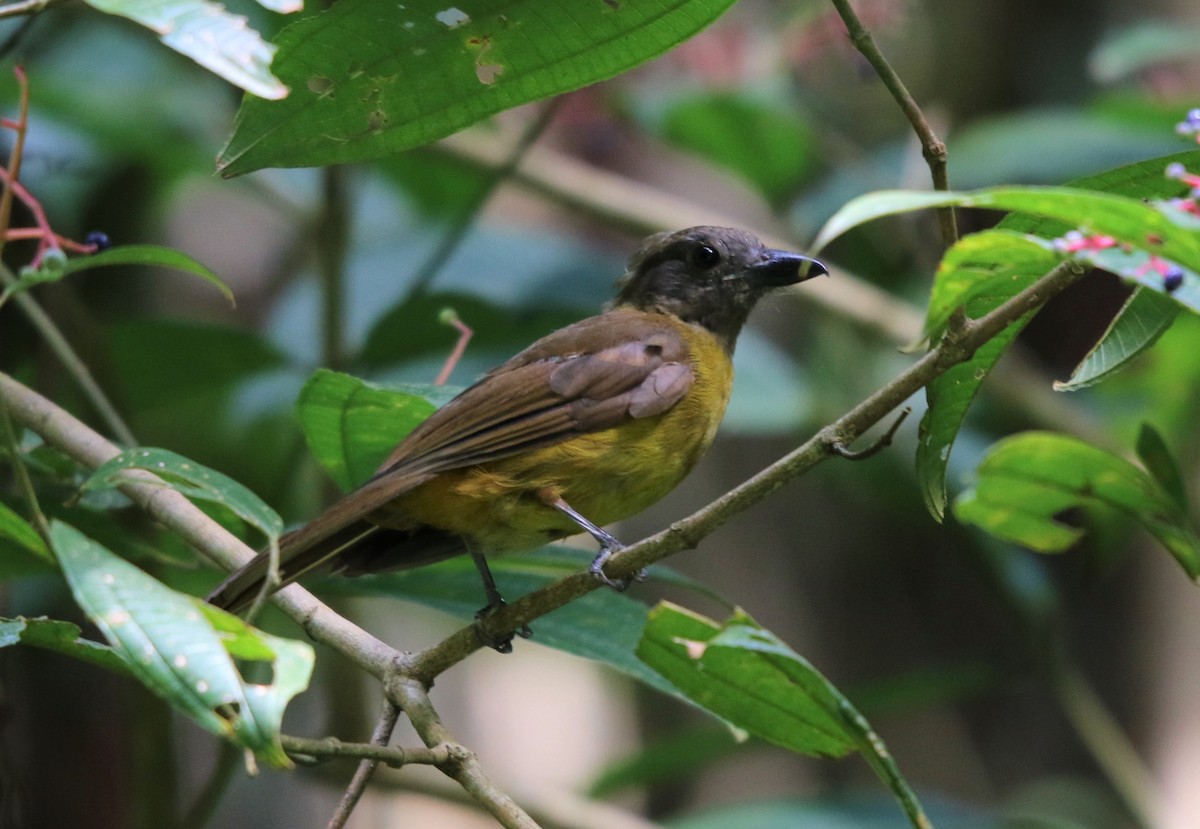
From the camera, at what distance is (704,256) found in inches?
116

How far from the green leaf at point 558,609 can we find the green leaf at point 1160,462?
753 millimetres

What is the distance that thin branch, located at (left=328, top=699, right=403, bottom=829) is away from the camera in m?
1.61

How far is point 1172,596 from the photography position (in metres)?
4.32

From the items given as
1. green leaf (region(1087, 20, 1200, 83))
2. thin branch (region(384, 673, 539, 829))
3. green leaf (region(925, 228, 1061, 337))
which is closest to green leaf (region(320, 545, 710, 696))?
thin branch (region(384, 673, 539, 829))

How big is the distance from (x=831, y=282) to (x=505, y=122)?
135 cm

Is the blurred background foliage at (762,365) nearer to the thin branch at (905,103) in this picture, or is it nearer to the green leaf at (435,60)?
the green leaf at (435,60)

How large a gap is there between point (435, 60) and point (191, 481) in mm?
619

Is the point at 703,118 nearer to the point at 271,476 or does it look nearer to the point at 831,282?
the point at 831,282

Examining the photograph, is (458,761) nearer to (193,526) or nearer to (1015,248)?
(193,526)

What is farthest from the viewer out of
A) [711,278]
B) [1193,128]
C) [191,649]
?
→ [711,278]

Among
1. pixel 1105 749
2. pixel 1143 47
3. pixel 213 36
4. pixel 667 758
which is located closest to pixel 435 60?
pixel 213 36

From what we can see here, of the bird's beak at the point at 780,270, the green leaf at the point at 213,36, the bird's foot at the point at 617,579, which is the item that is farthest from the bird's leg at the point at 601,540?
the green leaf at the point at 213,36

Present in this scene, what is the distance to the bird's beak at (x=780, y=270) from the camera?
2529 millimetres

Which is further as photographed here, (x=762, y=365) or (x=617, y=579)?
(x=762, y=365)
